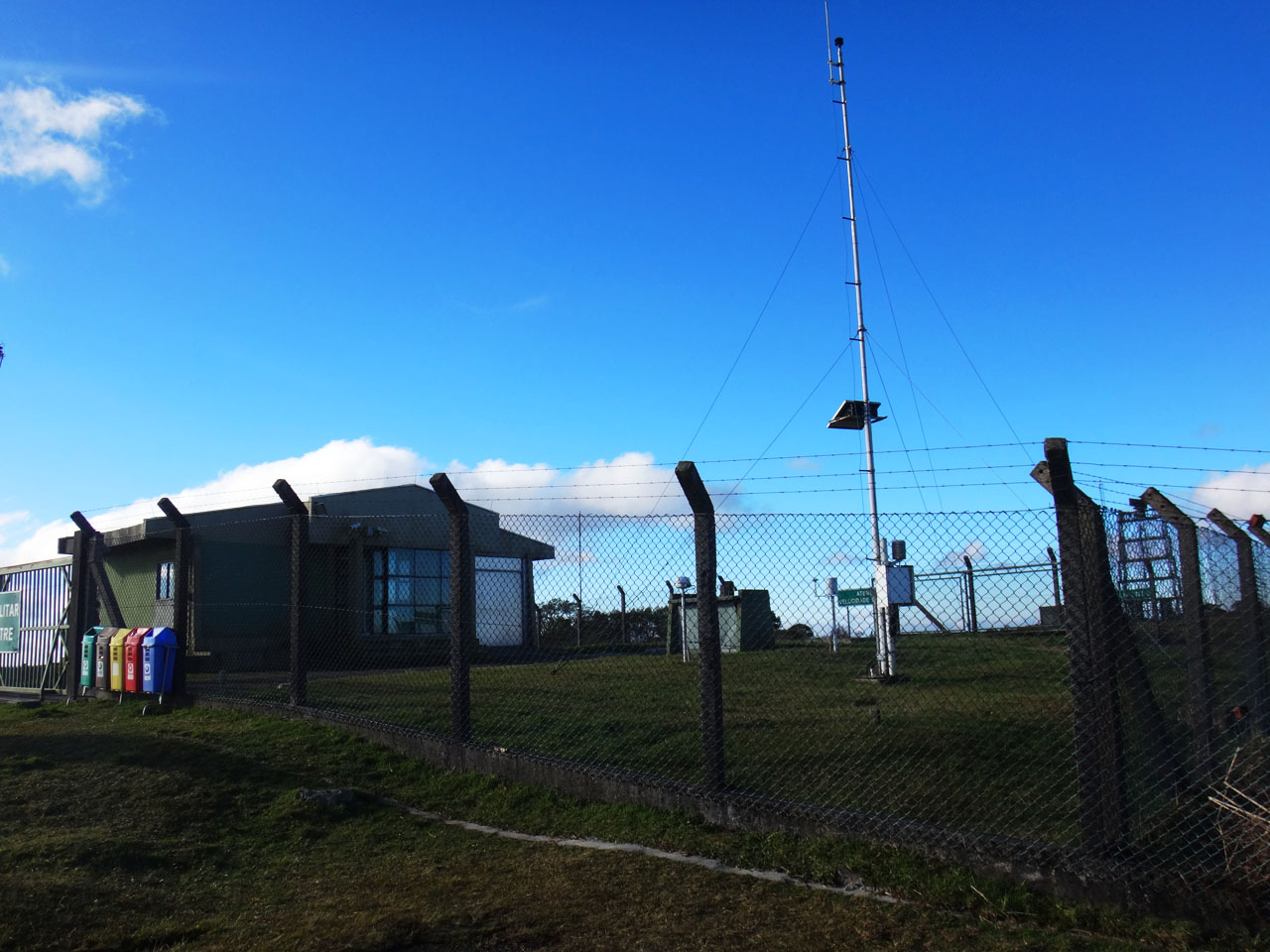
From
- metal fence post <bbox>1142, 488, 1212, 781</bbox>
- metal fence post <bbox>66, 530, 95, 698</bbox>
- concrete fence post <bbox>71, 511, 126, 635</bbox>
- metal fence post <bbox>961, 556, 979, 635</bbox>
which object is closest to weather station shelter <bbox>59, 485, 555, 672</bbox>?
metal fence post <bbox>66, 530, 95, 698</bbox>

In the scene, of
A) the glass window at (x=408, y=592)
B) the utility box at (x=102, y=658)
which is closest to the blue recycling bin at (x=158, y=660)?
the utility box at (x=102, y=658)

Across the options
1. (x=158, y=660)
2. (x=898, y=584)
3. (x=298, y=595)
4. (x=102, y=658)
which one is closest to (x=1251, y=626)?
(x=898, y=584)

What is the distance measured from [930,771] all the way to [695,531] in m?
1.99

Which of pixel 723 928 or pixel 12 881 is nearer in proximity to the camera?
pixel 723 928

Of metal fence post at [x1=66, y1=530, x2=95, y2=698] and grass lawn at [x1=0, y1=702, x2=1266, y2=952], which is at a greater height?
metal fence post at [x1=66, y1=530, x2=95, y2=698]

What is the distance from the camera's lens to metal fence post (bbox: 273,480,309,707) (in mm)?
8930

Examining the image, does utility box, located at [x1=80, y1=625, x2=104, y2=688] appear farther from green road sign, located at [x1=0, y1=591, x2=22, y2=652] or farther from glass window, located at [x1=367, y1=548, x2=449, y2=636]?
glass window, located at [x1=367, y1=548, x2=449, y2=636]

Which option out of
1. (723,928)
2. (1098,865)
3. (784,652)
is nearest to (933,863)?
(1098,865)

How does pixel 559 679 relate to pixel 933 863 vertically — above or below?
above

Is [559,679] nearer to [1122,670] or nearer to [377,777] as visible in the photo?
[377,777]

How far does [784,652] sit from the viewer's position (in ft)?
27.9

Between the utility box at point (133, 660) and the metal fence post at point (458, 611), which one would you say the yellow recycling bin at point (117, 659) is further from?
the metal fence post at point (458, 611)

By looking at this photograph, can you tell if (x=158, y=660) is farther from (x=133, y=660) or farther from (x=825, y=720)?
(x=825, y=720)

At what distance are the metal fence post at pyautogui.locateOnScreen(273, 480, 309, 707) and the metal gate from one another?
17.3 feet
